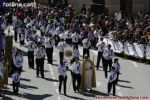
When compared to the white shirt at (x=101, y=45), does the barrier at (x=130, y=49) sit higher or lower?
lower

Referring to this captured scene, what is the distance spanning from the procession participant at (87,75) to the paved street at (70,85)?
46 cm

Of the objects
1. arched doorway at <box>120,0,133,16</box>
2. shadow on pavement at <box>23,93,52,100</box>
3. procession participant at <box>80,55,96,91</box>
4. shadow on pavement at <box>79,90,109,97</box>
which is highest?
arched doorway at <box>120,0,133,16</box>

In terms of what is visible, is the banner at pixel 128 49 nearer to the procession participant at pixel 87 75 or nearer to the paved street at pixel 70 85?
the paved street at pixel 70 85

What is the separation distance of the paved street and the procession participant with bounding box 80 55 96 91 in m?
0.46

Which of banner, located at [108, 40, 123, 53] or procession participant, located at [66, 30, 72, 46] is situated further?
procession participant, located at [66, 30, 72, 46]

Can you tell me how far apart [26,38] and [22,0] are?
18119 mm

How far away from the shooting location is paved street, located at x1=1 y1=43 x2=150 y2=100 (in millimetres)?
24489

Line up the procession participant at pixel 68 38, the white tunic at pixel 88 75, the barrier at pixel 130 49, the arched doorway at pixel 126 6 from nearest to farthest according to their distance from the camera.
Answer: the white tunic at pixel 88 75 → the barrier at pixel 130 49 → the procession participant at pixel 68 38 → the arched doorway at pixel 126 6

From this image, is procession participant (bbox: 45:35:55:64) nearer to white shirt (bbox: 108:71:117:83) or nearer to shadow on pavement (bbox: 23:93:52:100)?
shadow on pavement (bbox: 23:93:52:100)

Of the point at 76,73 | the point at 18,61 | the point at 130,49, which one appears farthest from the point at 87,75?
the point at 130,49

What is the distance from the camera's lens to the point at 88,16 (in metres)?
38.8

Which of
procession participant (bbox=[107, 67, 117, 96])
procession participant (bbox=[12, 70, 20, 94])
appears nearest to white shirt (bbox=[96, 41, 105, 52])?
procession participant (bbox=[107, 67, 117, 96])

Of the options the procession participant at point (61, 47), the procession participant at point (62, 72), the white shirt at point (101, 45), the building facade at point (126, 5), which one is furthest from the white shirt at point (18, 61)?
the building facade at point (126, 5)

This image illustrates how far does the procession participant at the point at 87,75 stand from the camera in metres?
25.5
